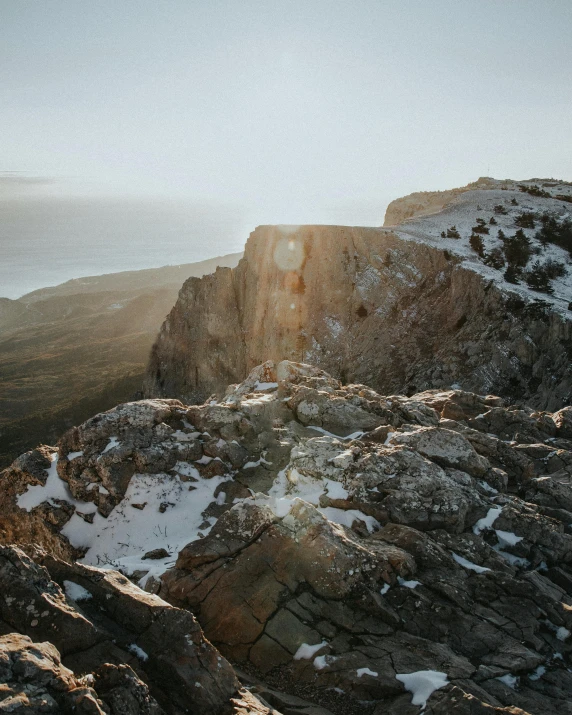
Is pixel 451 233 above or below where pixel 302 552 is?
above

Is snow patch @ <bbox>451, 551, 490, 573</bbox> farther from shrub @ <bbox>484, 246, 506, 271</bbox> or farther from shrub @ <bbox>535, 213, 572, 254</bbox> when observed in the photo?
shrub @ <bbox>535, 213, 572, 254</bbox>

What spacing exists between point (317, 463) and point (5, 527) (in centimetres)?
835

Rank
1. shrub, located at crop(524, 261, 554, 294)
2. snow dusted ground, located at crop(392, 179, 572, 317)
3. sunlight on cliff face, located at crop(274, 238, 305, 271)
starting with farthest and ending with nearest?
sunlight on cliff face, located at crop(274, 238, 305, 271), shrub, located at crop(524, 261, 554, 294), snow dusted ground, located at crop(392, 179, 572, 317)

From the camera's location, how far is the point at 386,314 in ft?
121

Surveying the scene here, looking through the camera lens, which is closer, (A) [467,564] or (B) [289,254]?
(A) [467,564]

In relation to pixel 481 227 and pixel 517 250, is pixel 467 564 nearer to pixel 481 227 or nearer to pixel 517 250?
Result: pixel 517 250

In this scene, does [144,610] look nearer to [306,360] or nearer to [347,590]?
[347,590]

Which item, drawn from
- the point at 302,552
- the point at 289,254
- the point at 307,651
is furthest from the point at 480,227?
the point at 307,651

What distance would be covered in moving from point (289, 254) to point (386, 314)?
9.95 m

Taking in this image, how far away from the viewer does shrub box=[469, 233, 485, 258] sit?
3792 centimetres

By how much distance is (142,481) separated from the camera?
1295cm

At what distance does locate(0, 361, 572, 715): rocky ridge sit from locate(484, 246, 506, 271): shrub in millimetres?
22276

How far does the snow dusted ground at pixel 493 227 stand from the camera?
33.4 m

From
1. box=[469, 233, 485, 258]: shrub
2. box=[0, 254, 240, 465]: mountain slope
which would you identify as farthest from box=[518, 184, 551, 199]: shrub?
box=[0, 254, 240, 465]: mountain slope
